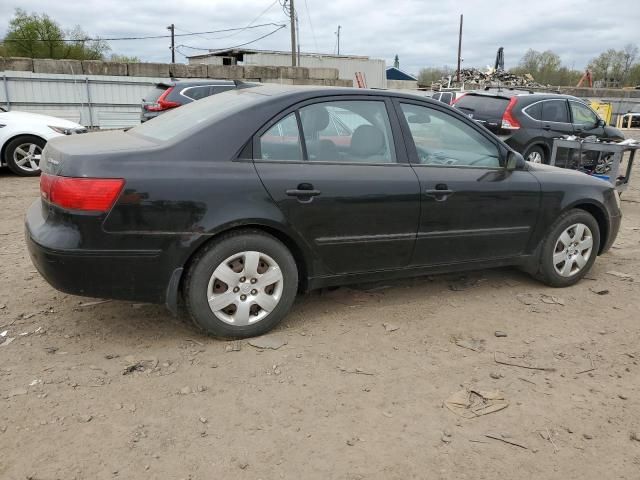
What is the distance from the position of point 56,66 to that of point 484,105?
46.1ft

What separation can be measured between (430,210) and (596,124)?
932cm

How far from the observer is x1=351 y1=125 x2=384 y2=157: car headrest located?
3.73 meters

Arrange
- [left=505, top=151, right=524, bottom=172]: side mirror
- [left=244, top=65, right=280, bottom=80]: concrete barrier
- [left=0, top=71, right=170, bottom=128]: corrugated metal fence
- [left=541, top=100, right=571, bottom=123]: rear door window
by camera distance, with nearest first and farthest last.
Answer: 1. [left=505, top=151, right=524, bottom=172]: side mirror
2. [left=541, top=100, right=571, bottom=123]: rear door window
3. [left=0, top=71, right=170, bottom=128]: corrugated metal fence
4. [left=244, top=65, right=280, bottom=80]: concrete barrier

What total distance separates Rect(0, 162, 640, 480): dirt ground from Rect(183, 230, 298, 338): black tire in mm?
124

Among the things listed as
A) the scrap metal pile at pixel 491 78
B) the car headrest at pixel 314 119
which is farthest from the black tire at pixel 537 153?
the scrap metal pile at pixel 491 78

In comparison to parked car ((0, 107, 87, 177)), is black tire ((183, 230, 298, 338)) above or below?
below

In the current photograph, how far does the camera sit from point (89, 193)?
298 centimetres

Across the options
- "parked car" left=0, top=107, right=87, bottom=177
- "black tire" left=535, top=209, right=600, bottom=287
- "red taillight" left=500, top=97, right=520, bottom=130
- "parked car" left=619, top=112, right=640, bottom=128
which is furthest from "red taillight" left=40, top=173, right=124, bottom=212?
"parked car" left=619, top=112, right=640, bottom=128

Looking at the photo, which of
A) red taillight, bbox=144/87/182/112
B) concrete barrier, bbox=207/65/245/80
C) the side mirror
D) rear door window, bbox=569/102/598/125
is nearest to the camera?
the side mirror

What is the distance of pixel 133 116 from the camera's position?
1833 cm

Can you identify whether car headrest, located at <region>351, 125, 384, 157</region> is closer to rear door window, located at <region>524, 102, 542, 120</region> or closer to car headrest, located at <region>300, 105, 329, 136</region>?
car headrest, located at <region>300, 105, 329, 136</region>

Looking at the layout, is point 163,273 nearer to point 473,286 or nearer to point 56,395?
point 56,395

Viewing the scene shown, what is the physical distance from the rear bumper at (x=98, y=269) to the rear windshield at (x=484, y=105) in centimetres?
874

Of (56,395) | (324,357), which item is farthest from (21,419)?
(324,357)
